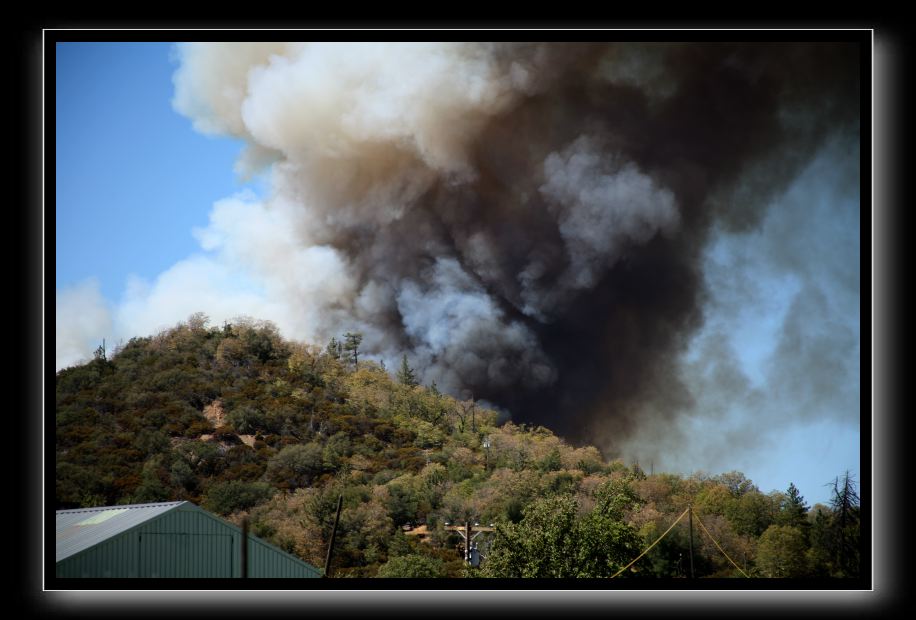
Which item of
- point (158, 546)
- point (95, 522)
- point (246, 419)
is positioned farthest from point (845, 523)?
point (95, 522)

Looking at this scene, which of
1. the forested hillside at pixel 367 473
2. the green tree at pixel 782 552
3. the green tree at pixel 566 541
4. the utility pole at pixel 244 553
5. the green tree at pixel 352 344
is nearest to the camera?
the utility pole at pixel 244 553

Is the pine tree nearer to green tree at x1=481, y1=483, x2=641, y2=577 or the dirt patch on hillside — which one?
the dirt patch on hillside

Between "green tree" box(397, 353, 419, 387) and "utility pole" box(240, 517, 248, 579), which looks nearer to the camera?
"utility pole" box(240, 517, 248, 579)

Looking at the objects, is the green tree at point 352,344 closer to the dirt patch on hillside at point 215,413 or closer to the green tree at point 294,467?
the green tree at point 294,467

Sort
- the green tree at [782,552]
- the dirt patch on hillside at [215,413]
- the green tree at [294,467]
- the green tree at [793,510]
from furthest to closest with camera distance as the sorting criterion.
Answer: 1. the dirt patch on hillside at [215,413]
2. the green tree at [294,467]
3. the green tree at [793,510]
4. the green tree at [782,552]

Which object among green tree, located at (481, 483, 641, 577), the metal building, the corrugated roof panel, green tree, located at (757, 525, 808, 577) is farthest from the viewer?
green tree, located at (481, 483, 641, 577)

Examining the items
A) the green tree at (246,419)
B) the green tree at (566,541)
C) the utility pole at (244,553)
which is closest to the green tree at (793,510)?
the green tree at (566,541)

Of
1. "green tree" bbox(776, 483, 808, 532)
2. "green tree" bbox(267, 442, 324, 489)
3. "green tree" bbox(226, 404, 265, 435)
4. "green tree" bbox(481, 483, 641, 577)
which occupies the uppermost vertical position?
"green tree" bbox(226, 404, 265, 435)

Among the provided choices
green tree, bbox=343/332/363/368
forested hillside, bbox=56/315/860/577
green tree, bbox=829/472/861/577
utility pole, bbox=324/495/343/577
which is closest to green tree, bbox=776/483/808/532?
forested hillside, bbox=56/315/860/577
